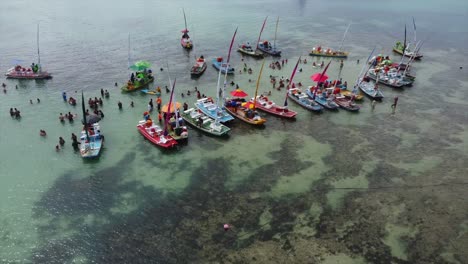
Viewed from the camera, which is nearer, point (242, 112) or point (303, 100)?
point (242, 112)

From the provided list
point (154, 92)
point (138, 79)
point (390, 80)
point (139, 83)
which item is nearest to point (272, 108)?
point (154, 92)

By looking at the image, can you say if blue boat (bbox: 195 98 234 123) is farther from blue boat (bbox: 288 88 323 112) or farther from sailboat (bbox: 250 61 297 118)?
blue boat (bbox: 288 88 323 112)

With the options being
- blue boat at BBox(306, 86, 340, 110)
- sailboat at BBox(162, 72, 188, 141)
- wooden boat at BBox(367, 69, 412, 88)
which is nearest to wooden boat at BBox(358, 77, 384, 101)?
wooden boat at BBox(367, 69, 412, 88)

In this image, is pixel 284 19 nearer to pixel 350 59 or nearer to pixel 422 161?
pixel 350 59

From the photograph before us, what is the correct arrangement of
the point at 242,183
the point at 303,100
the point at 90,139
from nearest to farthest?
the point at 242,183
the point at 90,139
the point at 303,100

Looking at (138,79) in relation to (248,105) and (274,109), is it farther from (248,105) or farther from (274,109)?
(274,109)
